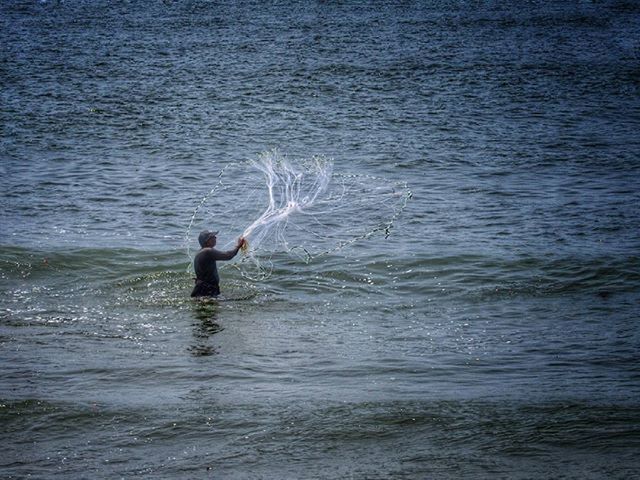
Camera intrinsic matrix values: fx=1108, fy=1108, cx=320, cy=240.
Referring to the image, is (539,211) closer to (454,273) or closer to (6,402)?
(454,273)

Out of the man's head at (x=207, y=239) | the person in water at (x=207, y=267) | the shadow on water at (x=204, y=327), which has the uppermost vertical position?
the man's head at (x=207, y=239)

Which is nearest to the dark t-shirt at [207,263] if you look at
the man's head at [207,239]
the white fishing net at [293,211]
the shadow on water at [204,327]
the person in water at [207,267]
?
the person in water at [207,267]

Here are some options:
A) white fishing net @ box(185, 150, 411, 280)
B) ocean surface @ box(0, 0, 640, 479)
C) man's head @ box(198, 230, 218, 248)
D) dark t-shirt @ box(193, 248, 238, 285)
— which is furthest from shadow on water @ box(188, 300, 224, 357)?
white fishing net @ box(185, 150, 411, 280)

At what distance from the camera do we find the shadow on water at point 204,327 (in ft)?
48.5

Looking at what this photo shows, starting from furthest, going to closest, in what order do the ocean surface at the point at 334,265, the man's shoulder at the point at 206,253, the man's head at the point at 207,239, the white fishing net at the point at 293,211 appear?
the white fishing net at the point at 293,211, the man's head at the point at 207,239, the man's shoulder at the point at 206,253, the ocean surface at the point at 334,265

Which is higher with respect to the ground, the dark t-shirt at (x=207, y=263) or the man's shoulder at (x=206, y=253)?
the man's shoulder at (x=206, y=253)

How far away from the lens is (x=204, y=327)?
1596cm

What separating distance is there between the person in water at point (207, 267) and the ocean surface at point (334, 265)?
0.96 ft

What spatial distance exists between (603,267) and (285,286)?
5.67 m

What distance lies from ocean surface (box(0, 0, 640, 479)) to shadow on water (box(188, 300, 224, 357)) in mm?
81

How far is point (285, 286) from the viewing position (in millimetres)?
18375

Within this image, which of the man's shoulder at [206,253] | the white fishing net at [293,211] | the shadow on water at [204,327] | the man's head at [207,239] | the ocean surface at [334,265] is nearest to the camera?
the ocean surface at [334,265]

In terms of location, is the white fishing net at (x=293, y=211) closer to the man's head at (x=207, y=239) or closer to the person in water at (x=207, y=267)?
the man's head at (x=207, y=239)

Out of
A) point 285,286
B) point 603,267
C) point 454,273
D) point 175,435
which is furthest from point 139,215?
point 175,435
